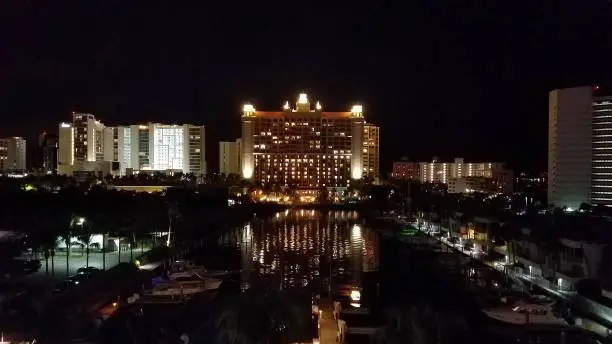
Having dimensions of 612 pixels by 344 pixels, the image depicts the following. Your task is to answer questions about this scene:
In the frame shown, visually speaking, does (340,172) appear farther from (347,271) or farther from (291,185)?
(347,271)

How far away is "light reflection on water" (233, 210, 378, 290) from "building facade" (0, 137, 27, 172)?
49.2 metres

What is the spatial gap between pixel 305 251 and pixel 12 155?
67.4 metres

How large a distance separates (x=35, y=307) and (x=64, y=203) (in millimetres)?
19209

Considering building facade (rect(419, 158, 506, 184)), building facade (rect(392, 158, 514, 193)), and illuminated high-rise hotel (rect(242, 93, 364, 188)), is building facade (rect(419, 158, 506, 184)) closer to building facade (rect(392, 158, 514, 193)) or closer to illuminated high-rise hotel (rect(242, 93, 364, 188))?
building facade (rect(392, 158, 514, 193))

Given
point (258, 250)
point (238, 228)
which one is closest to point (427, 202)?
point (238, 228)

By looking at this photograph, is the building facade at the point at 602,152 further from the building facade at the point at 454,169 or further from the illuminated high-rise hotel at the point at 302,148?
the building facade at the point at 454,169

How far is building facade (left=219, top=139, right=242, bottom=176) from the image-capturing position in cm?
8950

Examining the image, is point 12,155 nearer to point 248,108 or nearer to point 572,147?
point 248,108

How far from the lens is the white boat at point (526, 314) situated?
1686cm

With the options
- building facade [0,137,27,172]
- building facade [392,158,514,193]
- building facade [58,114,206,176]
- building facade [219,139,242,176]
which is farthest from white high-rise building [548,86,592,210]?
building facade [0,137,27,172]

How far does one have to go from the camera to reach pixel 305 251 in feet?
100

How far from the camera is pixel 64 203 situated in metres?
32.7

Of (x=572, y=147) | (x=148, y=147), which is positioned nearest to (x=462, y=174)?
(x=148, y=147)

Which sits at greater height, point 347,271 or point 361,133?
point 361,133
